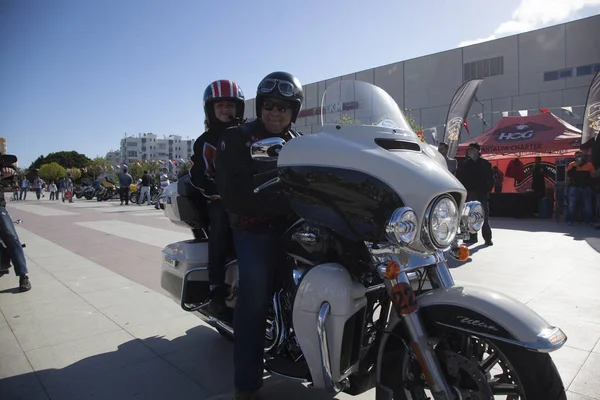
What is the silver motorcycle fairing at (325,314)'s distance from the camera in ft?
6.12

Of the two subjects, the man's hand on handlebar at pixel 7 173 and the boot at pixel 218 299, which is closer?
the boot at pixel 218 299

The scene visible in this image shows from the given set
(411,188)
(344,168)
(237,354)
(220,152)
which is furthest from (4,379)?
(411,188)

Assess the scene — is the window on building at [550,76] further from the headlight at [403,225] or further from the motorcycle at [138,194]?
A: the headlight at [403,225]

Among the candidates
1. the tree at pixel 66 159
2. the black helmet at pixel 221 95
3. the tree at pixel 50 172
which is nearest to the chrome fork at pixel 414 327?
the black helmet at pixel 221 95

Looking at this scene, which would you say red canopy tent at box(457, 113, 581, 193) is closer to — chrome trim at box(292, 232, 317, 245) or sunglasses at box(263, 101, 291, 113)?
sunglasses at box(263, 101, 291, 113)

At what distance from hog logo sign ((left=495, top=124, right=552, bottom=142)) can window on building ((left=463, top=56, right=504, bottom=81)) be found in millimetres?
19397

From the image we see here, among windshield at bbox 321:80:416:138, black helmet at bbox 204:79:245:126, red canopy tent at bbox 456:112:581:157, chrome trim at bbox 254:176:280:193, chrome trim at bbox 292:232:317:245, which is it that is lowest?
chrome trim at bbox 292:232:317:245

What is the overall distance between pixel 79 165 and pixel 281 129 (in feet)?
327

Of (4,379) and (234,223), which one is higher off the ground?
(234,223)

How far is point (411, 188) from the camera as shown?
1690 millimetres

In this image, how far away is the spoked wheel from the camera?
1602 millimetres

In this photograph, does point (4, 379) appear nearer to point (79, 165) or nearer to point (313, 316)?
point (313, 316)

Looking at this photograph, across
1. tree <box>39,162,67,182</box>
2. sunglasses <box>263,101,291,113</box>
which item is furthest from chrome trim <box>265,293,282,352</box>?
tree <box>39,162,67,182</box>

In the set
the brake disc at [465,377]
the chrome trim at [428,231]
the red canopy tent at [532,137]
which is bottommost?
the brake disc at [465,377]
